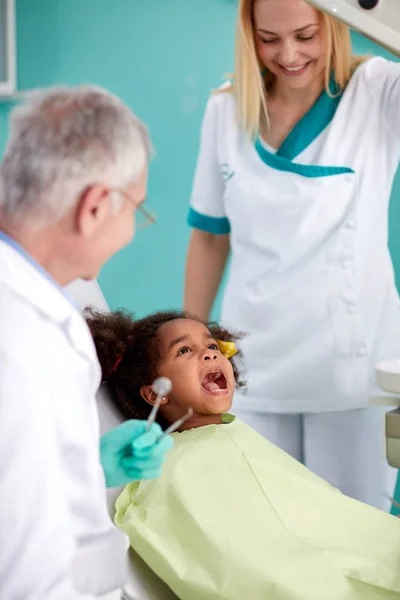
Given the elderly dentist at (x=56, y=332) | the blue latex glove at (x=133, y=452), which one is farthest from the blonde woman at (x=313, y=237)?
the elderly dentist at (x=56, y=332)

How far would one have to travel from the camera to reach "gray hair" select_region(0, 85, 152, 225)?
1.03 meters

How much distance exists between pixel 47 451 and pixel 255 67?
1.28 meters

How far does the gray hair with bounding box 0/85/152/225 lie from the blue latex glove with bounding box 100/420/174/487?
387 millimetres

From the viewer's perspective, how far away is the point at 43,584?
3.16 ft

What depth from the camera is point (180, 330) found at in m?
1.94

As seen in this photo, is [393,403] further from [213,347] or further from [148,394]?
[148,394]

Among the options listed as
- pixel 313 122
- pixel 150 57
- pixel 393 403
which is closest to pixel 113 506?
pixel 393 403

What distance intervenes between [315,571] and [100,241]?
28.6 inches

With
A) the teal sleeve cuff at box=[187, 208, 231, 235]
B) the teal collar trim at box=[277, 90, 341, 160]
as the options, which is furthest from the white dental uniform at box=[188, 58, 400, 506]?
the teal sleeve cuff at box=[187, 208, 231, 235]

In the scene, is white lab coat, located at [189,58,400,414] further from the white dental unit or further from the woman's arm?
the white dental unit

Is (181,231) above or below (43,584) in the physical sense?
below

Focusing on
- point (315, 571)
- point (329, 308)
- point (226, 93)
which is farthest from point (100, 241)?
point (226, 93)

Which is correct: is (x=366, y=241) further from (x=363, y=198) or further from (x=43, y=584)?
(x=43, y=584)

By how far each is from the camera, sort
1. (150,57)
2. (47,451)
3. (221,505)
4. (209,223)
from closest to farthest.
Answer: (47,451) → (221,505) → (209,223) → (150,57)
